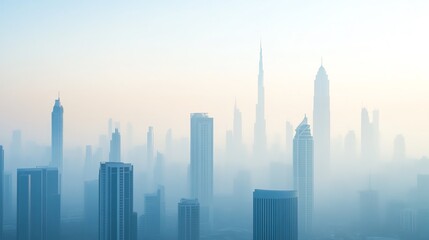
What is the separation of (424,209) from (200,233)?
36.8 ft

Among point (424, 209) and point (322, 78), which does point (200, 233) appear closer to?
point (424, 209)

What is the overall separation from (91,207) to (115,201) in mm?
5476

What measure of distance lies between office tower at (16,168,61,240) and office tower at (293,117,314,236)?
12.3 meters

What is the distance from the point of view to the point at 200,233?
1202 inches

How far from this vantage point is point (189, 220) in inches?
1163

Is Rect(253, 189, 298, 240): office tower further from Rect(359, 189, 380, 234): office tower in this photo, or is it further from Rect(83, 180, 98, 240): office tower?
Rect(359, 189, 380, 234): office tower

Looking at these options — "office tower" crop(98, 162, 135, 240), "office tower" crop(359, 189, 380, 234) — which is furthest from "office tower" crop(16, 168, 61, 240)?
"office tower" crop(359, 189, 380, 234)

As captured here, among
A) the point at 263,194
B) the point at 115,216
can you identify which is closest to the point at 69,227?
the point at 115,216

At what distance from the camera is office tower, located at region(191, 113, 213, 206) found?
3762 cm

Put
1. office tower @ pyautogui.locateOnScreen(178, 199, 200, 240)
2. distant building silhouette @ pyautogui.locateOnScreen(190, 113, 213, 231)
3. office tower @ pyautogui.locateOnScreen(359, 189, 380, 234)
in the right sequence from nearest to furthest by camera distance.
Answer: office tower @ pyautogui.locateOnScreen(178, 199, 200, 240) → office tower @ pyautogui.locateOnScreen(359, 189, 380, 234) → distant building silhouette @ pyautogui.locateOnScreen(190, 113, 213, 231)

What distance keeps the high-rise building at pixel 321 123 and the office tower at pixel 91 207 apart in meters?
14.4

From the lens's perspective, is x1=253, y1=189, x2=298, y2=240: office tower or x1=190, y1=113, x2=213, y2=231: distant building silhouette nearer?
x1=253, y1=189, x2=298, y2=240: office tower

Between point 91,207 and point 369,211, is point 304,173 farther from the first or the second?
point 91,207

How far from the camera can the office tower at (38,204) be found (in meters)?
29.5
